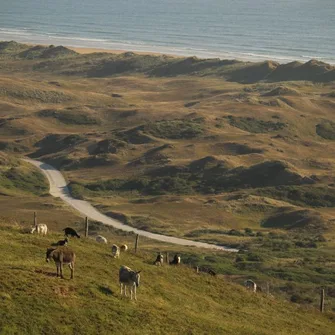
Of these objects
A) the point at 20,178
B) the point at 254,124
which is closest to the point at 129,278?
the point at 20,178

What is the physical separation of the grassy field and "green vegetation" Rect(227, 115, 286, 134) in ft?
0.53

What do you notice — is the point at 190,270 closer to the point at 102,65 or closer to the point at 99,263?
the point at 99,263

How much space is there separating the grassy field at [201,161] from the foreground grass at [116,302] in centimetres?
903

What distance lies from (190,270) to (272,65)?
149818 mm

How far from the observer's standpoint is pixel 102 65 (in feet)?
637

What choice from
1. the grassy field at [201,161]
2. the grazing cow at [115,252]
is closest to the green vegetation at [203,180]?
the grassy field at [201,161]

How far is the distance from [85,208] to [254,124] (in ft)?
146

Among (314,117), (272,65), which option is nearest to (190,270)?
(314,117)

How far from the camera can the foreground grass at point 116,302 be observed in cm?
2550

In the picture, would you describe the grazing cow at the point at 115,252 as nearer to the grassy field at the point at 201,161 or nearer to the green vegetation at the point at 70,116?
the grassy field at the point at 201,161

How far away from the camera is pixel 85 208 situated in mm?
85562

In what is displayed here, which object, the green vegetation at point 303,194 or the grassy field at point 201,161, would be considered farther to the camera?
the green vegetation at point 303,194

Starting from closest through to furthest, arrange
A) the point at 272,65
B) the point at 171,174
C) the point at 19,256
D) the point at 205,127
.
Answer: the point at 19,256
the point at 171,174
the point at 205,127
the point at 272,65

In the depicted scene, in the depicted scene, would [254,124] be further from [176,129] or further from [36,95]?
[36,95]
